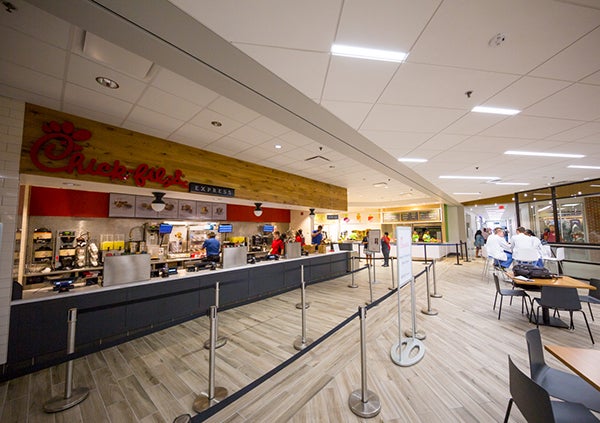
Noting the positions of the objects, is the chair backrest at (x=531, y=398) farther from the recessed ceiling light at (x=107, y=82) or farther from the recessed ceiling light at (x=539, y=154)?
the recessed ceiling light at (x=539, y=154)

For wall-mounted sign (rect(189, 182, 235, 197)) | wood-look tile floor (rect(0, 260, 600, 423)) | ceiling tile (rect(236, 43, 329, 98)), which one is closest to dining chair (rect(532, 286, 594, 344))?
wood-look tile floor (rect(0, 260, 600, 423))

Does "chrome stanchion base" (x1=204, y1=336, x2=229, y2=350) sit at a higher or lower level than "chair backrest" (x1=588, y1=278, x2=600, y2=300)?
lower

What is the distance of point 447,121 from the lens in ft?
11.6

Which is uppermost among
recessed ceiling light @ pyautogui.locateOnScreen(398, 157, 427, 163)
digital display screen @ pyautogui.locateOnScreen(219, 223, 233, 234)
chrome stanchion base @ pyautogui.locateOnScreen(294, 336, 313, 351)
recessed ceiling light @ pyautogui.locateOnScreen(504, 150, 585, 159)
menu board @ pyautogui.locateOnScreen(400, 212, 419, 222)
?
recessed ceiling light @ pyautogui.locateOnScreen(398, 157, 427, 163)

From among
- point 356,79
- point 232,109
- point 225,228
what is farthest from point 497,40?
point 225,228

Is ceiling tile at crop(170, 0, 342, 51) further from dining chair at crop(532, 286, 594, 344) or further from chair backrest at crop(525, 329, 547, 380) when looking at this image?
dining chair at crop(532, 286, 594, 344)

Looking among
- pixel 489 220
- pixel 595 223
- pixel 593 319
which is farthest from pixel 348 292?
pixel 489 220

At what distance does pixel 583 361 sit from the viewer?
177cm

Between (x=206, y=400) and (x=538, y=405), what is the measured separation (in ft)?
9.06

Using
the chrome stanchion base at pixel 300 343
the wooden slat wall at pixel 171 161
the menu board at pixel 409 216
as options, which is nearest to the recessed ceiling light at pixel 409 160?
the wooden slat wall at pixel 171 161

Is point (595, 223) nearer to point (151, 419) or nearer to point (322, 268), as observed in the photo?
point (322, 268)

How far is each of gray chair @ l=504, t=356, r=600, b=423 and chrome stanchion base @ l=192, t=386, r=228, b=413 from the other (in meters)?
2.45

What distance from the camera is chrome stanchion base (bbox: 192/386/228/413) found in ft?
7.66

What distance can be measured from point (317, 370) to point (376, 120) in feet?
11.7
